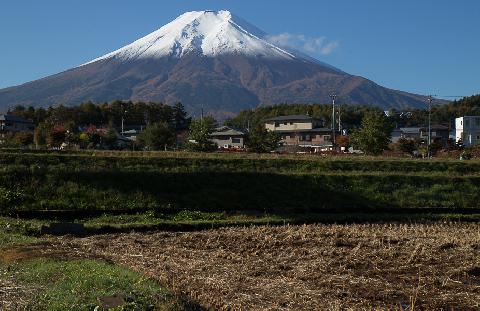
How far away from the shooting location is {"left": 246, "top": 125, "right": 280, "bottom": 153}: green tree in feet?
167

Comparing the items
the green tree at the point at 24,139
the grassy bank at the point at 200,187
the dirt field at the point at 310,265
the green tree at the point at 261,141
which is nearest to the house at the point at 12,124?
the green tree at the point at 24,139

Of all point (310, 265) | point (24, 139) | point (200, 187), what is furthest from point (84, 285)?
point (24, 139)

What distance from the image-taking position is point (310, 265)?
10.9m

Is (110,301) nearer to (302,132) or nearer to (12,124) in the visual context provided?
(12,124)

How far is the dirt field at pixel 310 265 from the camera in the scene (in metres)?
8.38

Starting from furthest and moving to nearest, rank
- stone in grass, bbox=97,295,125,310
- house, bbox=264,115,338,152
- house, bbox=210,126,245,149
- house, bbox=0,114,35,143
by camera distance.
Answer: house, bbox=264,115,338,152, house, bbox=210,126,245,149, house, bbox=0,114,35,143, stone in grass, bbox=97,295,125,310

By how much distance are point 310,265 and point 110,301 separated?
16.8 feet

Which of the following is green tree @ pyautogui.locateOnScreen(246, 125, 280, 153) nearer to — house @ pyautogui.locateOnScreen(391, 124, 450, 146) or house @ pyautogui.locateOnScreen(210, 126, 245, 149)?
house @ pyautogui.locateOnScreen(210, 126, 245, 149)

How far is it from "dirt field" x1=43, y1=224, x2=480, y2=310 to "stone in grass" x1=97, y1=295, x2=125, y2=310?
139cm

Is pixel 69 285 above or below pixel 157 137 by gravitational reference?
below

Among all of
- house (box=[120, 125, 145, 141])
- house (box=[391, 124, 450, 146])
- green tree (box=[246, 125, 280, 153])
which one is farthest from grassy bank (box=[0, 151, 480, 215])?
house (box=[391, 124, 450, 146])

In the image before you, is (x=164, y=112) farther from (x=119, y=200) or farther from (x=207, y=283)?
(x=207, y=283)

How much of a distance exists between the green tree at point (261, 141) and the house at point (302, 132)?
616 inches

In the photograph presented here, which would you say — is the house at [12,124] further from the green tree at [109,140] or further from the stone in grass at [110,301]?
the stone in grass at [110,301]
